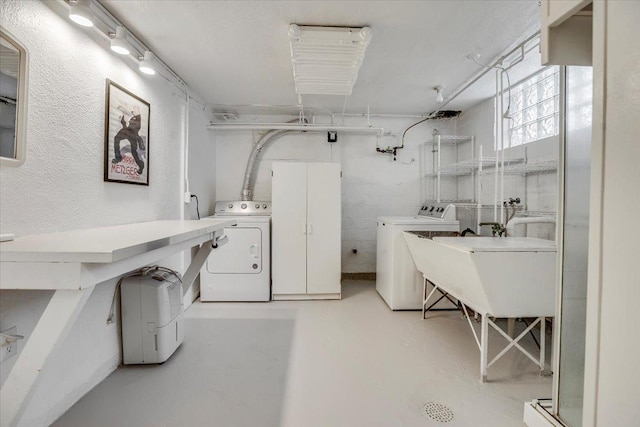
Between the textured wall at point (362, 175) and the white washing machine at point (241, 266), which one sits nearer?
the white washing machine at point (241, 266)

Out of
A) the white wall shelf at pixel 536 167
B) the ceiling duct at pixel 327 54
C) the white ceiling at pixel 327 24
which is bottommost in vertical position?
the white wall shelf at pixel 536 167

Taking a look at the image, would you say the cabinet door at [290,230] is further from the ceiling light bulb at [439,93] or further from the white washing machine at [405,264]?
the ceiling light bulb at [439,93]

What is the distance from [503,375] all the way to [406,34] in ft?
8.41

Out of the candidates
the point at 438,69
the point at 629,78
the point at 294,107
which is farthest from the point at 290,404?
the point at 294,107

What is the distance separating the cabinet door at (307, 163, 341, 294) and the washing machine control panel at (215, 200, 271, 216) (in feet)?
2.30

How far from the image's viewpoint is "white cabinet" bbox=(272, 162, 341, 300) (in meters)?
3.47

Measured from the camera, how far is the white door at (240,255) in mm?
3391

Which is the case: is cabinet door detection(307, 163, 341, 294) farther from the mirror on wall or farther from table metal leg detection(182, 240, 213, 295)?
the mirror on wall

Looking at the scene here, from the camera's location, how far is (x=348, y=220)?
168 inches

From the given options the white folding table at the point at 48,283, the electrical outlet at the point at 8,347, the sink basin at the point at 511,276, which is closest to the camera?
the white folding table at the point at 48,283

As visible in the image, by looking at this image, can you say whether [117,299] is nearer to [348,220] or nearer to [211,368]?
[211,368]

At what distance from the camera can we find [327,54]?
2238 mm

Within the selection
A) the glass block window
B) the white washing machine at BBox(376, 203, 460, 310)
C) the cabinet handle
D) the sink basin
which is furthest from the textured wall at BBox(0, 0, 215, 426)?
the glass block window

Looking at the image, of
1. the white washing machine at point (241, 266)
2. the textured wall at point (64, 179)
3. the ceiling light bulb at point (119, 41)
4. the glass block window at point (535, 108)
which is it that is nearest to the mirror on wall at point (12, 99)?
the textured wall at point (64, 179)
